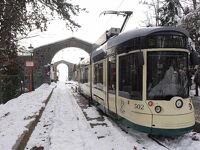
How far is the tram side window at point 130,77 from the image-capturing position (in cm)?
975

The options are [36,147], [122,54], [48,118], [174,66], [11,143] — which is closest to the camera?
[11,143]

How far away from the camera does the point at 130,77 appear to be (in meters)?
10.2

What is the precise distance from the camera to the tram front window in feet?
31.1

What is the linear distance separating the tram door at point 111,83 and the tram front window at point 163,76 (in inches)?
95.9

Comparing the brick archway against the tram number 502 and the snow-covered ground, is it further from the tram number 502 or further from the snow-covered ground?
the tram number 502

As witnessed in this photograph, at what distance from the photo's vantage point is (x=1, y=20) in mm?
10055

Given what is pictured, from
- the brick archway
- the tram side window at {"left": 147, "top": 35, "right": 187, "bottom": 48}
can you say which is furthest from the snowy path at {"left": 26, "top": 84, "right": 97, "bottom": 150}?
the brick archway

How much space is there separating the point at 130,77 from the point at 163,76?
103cm

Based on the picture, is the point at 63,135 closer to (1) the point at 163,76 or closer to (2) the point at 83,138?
(2) the point at 83,138

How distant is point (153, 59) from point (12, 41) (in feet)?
13.9

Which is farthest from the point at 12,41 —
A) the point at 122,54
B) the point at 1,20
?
the point at 122,54

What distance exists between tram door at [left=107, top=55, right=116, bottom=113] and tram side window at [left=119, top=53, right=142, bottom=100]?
2.70ft

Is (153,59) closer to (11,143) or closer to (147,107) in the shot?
(147,107)

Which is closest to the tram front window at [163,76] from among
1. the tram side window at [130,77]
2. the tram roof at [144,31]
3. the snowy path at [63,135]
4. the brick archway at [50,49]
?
the tram side window at [130,77]
